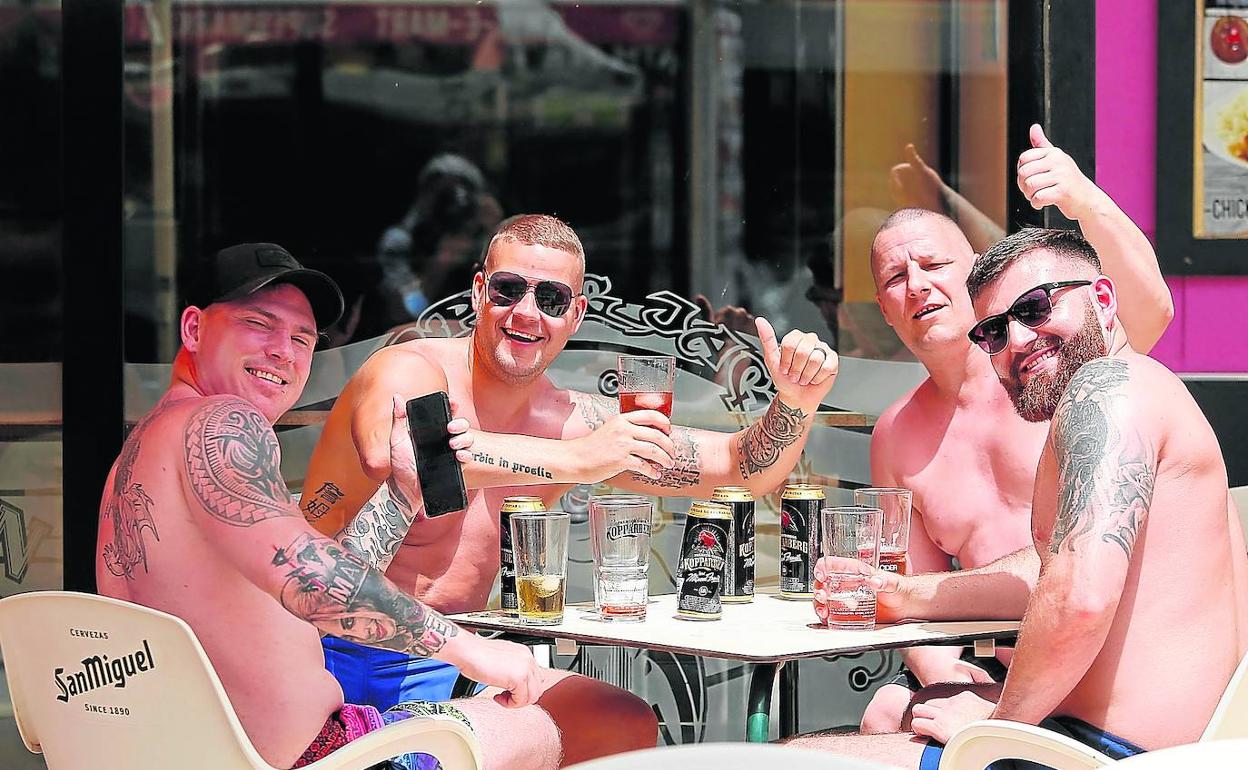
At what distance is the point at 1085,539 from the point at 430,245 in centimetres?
226

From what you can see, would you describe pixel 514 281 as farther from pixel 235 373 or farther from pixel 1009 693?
pixel 1009 693

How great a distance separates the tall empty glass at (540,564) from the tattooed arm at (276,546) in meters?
0.40

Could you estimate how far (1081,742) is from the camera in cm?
250

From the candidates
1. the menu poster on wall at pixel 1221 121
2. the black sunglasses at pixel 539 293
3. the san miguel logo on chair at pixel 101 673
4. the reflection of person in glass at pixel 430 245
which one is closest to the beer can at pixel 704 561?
the black sunglasses at pixel 539 293

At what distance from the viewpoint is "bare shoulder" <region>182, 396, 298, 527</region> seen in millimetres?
2467

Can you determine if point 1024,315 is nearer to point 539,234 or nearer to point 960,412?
point 960,412

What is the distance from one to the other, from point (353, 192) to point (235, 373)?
4.42ft

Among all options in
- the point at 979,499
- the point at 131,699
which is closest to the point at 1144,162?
the point at 979,499

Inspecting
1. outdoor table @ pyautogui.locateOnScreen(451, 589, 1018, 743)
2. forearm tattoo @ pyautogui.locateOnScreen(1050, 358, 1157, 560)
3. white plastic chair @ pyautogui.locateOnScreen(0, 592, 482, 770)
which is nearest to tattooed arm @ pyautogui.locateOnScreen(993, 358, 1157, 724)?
forearm tattoo @ pyautogui.locateOnScreen(1050, 358, 1157, 560)

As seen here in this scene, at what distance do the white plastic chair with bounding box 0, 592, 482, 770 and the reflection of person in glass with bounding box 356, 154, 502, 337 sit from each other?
1801 mm

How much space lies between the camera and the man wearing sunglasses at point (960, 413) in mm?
3387

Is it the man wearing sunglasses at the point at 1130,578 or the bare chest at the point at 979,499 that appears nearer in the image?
the man wearing sunglasses at the point at 1130,578

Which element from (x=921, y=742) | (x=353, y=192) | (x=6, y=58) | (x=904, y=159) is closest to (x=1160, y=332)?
(x=904, y=159)

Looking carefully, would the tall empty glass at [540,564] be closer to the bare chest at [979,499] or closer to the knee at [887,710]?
the knee at [887,710]
